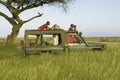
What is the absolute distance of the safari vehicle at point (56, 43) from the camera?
14.0m

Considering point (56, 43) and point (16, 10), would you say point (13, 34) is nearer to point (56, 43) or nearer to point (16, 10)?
point (16, 10)

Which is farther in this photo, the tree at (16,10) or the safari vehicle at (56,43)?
the tree at (16,10)

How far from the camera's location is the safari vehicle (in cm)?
1396

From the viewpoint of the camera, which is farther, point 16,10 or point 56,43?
point 16,10

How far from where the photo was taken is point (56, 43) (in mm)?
15164

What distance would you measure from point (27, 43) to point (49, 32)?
993 mm

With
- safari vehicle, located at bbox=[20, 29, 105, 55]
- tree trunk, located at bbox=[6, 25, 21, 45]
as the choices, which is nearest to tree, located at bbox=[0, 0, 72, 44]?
tree trunk, located at bbox=[6, 25, 21, 45]

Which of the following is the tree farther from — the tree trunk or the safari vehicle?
the safari vehicle

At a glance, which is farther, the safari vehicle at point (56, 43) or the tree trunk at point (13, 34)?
the tree trunk at point (13, 34)

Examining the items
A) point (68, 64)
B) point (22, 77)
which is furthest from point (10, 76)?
point (68, 64)

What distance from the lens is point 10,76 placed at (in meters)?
4.59

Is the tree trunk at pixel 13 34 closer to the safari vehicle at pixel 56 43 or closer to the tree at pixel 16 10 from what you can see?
the tree at pixel 16 10

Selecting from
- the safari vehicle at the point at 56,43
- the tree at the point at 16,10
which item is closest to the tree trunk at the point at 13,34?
the tree at the point at 16,10

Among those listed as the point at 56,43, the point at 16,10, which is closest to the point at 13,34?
the point at 16,10
